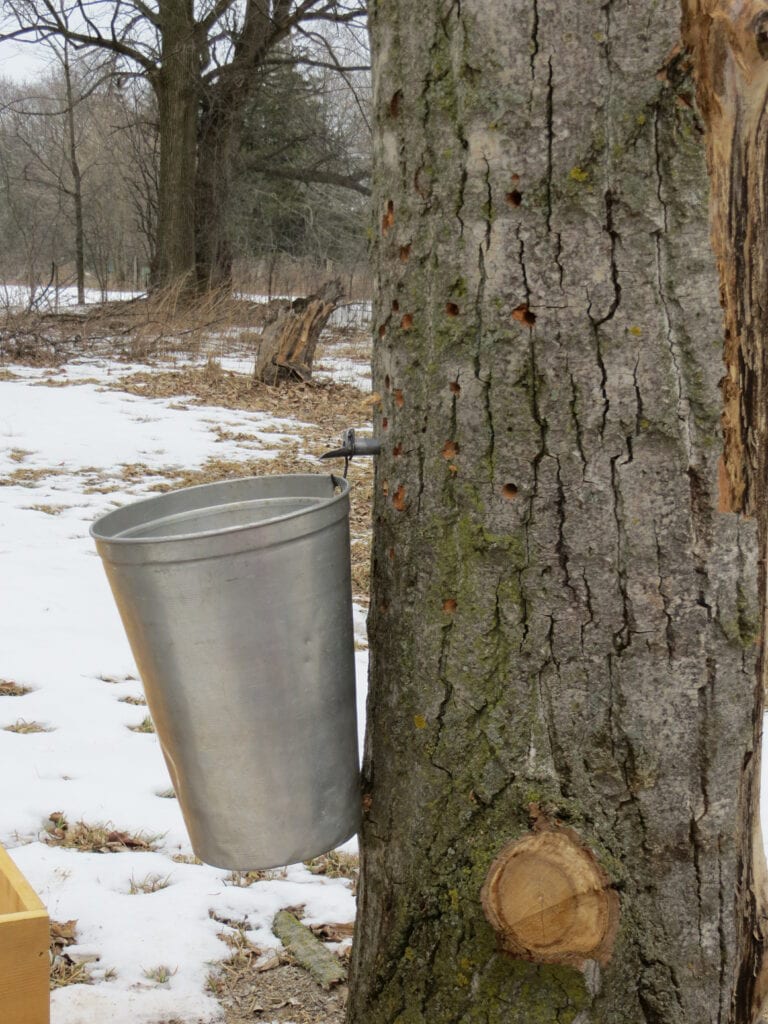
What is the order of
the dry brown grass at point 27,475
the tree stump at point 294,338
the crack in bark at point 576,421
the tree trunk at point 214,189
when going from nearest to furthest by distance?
the crack in bark at point 576,421 → the dry brown grass at point 27,475 → the tree stump at point 294,338 → the tree trunk at point 214,189

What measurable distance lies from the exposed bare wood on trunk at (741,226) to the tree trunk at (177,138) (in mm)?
13819

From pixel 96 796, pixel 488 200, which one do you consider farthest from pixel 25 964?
pixel 96 796

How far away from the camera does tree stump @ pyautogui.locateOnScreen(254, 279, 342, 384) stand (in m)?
9.93

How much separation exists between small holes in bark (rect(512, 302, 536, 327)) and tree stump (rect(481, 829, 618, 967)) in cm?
71

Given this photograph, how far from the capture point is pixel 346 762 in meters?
1.64

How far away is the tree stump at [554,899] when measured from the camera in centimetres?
145

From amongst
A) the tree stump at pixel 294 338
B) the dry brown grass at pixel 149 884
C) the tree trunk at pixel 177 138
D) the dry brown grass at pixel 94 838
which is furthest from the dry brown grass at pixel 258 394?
the dry brown grass at pixel 149 884

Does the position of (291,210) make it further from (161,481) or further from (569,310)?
(569,310)

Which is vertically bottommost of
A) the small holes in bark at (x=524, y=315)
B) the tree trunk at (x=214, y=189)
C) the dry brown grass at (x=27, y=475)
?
the dry brown grass at (x=27, y=475)

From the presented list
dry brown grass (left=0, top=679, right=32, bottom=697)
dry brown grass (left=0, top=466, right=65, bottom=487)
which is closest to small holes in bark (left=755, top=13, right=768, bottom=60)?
dry brown grass (left=0, top=679, right=32, bottom=697)

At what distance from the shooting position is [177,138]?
15188 millimetres

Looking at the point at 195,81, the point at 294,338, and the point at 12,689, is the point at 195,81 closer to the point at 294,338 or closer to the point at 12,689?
the point at 294,338

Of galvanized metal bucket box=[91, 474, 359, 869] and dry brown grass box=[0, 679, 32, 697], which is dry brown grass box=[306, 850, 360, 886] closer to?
galvanized metal bucket box=[91, 474, 359, 869]

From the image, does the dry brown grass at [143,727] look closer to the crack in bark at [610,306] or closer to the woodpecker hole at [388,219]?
the woodpecker hole at [388,219]
